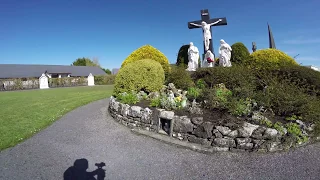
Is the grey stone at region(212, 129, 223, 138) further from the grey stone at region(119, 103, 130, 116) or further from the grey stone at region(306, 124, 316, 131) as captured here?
the grey stone at region(119, 103, 130, 116)

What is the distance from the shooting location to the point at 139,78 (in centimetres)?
714

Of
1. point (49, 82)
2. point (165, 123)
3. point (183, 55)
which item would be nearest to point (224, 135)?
point (165, 123)

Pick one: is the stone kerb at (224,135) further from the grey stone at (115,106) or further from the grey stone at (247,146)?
the grey stone at (115,106)

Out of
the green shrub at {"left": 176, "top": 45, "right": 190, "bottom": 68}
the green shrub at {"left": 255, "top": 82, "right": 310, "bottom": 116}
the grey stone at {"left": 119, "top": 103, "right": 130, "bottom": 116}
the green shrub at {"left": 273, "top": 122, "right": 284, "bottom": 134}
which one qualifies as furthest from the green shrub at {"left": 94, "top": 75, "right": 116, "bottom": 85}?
the green shrub at {"left": 273, "top": 122, "right": 284, "bottom": 134}

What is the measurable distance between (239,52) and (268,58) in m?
2.35

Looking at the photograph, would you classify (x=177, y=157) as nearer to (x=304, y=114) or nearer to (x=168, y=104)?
(x=168, y=104)

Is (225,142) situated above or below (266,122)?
below

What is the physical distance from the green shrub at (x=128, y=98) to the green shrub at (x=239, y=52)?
244 inches

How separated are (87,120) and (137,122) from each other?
2.20 meters

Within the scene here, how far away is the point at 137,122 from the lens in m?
5.57

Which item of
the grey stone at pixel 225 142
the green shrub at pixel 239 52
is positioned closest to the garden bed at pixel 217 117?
the grey stone at pixel 225 142

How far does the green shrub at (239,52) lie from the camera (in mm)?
9695

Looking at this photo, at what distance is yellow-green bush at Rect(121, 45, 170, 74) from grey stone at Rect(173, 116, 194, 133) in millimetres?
5474

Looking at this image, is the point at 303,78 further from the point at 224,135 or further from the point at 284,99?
the point at 224,135
